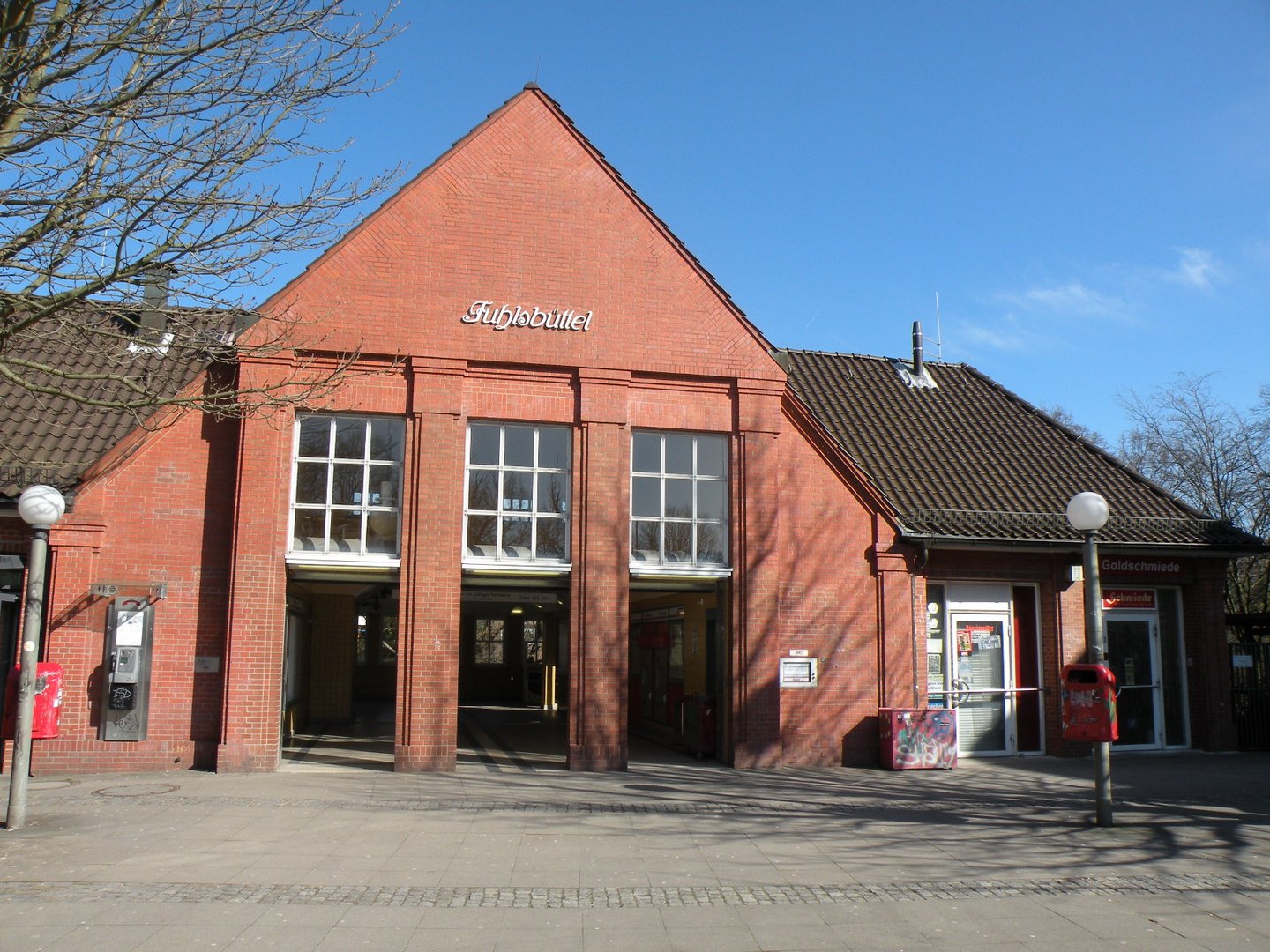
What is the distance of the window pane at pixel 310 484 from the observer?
14758mm

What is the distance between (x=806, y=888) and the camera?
854 centimetres

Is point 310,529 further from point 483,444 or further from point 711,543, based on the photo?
point 711,543

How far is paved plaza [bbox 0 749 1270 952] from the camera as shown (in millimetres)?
7355

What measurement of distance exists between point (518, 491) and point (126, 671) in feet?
18.4

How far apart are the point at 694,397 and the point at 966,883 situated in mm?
A: 8714

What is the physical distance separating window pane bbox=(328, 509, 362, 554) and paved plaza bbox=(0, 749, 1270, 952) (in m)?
3.02

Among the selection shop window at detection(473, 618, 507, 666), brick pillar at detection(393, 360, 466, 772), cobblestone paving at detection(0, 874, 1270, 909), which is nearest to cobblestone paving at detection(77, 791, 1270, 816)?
brick pillar at detection(393, 360, 466, 772)

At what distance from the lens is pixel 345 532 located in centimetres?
1481

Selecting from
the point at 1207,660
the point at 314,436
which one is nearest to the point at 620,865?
the point at 314,436

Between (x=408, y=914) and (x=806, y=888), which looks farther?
(x=806, y=888)

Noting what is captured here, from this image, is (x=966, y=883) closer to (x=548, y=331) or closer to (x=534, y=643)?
(x=548, y=331)

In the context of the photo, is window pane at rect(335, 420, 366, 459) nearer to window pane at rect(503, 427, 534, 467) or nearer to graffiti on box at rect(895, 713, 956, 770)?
window pane at rect(503, 427, 534, 467)

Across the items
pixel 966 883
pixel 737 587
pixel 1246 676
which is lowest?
pixel 966 883

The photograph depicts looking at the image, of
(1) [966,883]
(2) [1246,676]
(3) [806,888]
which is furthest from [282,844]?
(2) [1246,676]
